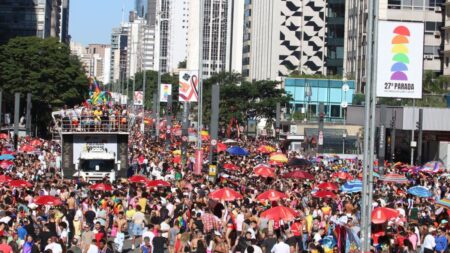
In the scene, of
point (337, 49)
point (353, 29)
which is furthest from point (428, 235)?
point (337, 49)

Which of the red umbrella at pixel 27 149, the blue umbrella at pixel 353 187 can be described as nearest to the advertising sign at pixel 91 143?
the red umbrella at pixel 27 149

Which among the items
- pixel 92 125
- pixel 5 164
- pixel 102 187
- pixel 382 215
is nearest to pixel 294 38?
pixel 92 125

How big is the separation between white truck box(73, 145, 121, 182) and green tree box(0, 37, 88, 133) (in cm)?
5036

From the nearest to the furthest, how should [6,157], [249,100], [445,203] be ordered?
[445,203] → [6,157] → [249,100]

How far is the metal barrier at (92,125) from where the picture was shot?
4719cm

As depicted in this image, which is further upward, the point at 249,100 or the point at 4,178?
the point at 249,100

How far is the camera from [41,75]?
98875 millimetres

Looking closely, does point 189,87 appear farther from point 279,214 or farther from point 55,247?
point 55,247

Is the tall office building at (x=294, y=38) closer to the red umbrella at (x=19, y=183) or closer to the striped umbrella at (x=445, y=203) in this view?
the red umbrella at (x=19, y=183)

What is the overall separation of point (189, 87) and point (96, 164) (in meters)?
6.56

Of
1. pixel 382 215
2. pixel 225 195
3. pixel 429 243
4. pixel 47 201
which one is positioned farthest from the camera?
pixel 225 195

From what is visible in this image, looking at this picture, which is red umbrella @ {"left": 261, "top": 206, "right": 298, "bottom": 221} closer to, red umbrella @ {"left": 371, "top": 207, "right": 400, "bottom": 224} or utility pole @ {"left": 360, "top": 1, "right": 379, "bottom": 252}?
red umbrella @ {"left": 371, "top": 207, "right": 400, "bottom": 224}

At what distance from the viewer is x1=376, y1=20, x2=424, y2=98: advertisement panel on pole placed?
2059 cm

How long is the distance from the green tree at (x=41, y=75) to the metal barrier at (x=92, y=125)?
161 feet
